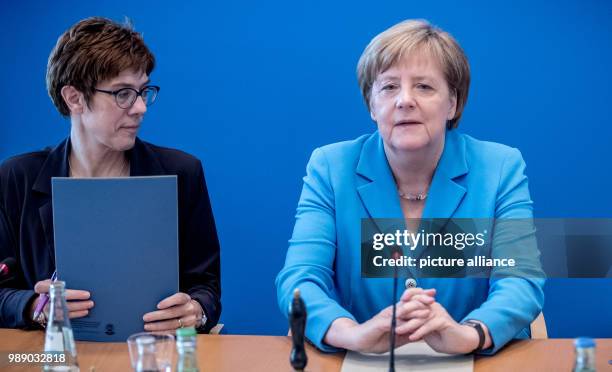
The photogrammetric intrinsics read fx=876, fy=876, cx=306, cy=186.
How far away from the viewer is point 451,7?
11.3 feet

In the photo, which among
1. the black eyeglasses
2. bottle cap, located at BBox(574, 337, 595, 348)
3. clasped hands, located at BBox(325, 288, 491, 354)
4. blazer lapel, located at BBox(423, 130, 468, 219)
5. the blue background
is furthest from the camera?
the blue background

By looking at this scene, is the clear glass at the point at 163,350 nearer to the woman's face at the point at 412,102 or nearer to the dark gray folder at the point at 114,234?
the dark gray folder at the point at 114,234

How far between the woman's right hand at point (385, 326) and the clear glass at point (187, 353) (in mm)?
535

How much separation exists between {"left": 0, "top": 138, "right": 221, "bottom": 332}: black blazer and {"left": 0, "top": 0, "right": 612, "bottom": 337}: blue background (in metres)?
0.93

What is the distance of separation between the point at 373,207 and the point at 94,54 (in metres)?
0.91

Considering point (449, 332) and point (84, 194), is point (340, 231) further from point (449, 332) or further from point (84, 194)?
point (84, 194)

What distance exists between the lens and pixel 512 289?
2.18m

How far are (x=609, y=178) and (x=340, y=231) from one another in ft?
4.88

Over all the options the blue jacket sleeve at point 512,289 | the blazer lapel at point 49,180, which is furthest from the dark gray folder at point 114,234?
the blue jacket sleeve at point 512,289

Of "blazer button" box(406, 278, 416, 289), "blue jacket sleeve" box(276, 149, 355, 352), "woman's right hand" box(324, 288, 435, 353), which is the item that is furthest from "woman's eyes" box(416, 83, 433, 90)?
"woman's right hand" box(324, 288, 435, 353)

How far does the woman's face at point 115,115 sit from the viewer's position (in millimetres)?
2527

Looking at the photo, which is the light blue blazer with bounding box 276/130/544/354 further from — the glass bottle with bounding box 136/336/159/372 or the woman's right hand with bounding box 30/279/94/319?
the glass bottle with bounding box 136/336/159/372

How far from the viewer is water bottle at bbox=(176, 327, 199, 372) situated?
1535 mm

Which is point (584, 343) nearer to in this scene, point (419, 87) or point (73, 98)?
point (419, 87)
